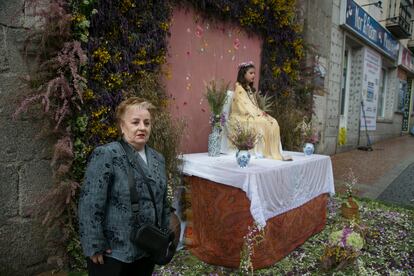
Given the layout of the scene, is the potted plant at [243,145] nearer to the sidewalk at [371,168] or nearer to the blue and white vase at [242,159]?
the blue and white vase at [242,159]

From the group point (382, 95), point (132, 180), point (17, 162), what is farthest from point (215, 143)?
point (382, 95)

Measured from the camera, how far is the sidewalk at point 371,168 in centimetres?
617

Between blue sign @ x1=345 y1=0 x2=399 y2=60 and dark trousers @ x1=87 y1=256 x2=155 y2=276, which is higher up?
blue sign @ x1=345 y1=0 x2=399 y2=60

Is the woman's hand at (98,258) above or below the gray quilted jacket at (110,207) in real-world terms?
below

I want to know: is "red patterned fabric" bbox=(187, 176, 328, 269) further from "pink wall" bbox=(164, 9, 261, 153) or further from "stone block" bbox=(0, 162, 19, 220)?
"stone block" bbox=(0, 162, 19, 220)

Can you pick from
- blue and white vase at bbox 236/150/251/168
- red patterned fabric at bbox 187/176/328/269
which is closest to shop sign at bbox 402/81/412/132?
red patterned fabric at bbox 187/176/328/269

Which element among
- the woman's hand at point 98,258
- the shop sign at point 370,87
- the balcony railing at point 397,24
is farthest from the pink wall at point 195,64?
the balcony railing at point 397,24

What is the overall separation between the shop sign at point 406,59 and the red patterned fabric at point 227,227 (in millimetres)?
14097

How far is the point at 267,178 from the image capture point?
10.1 feet

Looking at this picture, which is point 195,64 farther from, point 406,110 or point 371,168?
point 406,110

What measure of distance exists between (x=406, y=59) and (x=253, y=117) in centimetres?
1515

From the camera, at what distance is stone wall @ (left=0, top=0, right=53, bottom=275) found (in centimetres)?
260

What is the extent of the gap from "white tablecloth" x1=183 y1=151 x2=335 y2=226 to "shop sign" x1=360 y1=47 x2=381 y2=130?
8158 millimetres

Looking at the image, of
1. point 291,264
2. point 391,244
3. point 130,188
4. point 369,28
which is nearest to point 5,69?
point 130,188
